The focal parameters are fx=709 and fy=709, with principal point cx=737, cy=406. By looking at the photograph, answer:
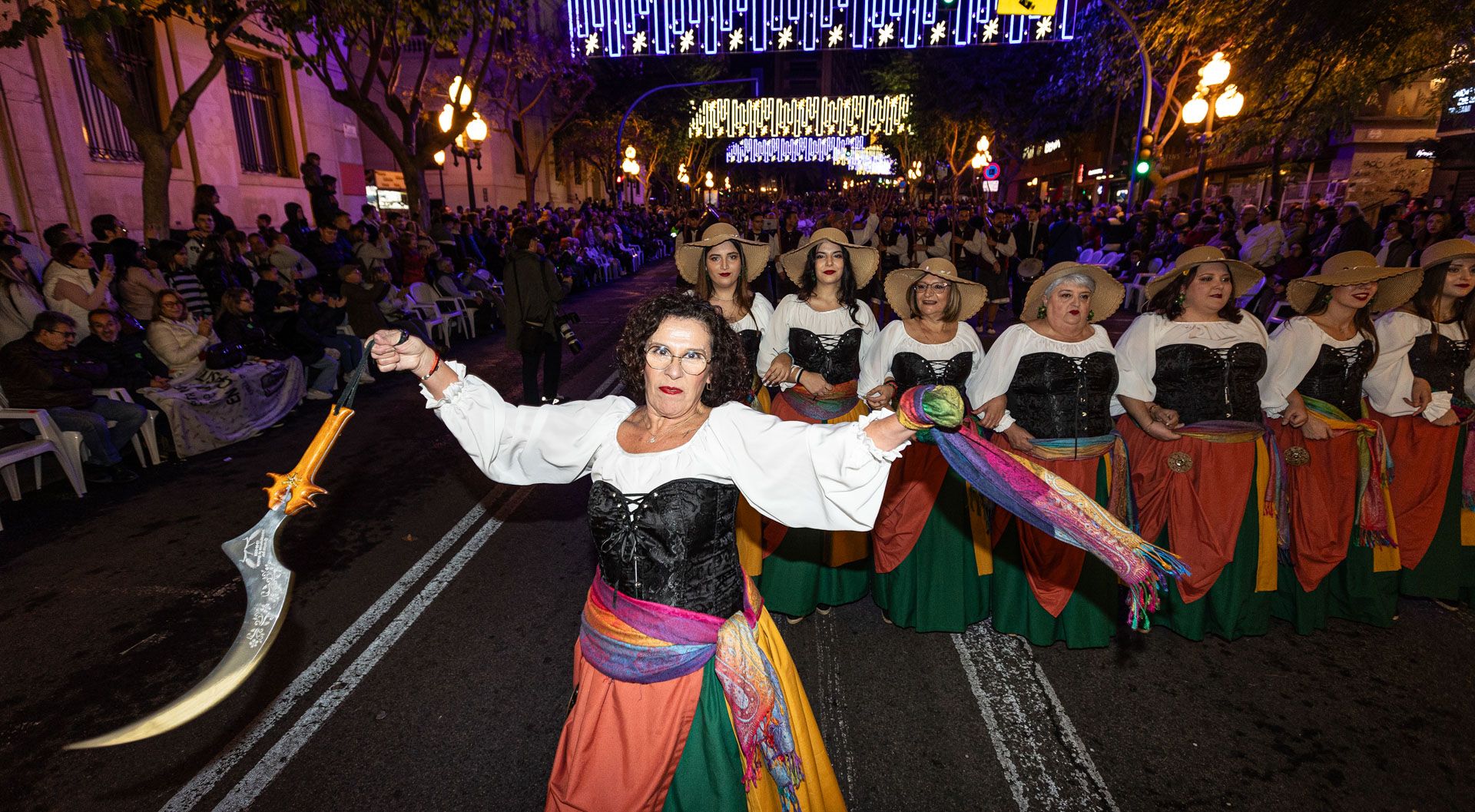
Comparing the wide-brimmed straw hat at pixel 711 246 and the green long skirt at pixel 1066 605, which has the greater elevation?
the wide-brimmed straw hat at pixel 711 246

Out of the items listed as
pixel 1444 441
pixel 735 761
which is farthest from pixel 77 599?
pixel 1444 441

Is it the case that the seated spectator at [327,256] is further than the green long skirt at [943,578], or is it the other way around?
the seated spectator at [327,256]

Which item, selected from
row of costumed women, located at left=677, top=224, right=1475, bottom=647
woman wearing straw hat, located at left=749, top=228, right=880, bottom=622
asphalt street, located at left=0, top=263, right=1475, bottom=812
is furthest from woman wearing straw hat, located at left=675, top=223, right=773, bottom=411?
asphalt street, located at left=0, top=263, right=1475, bottom=812

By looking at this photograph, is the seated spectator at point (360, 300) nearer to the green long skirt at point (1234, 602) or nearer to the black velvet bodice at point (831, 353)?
the black velvet bodice at point (831, 353)

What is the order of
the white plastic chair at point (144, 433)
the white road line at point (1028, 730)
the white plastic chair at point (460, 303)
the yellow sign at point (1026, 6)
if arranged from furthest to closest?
the yellow sign at point (1026, 6) < the white plastic chair at point (460, 303) < the white plastic chair at point (144, 433) < the white road line at point (1028, 730)

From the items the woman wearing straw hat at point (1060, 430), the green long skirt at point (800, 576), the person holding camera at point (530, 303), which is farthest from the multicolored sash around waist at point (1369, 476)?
the person holding camera at point (530, 303)

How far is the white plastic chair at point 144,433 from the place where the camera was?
7.06 m

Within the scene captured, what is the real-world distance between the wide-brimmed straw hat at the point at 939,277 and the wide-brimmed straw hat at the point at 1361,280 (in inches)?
72.2

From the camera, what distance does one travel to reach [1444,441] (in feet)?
14.6

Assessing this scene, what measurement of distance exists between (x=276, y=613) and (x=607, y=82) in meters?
38.6

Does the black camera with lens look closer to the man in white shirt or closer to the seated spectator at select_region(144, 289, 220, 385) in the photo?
the seated spectator at select_region(144, 289, 220, 385)

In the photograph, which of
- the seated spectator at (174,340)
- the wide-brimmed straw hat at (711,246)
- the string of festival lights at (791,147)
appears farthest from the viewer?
the string of festival lights at (791,147)

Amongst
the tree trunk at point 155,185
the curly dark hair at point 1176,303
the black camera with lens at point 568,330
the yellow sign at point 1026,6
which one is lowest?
the black camera with lens at point 568,330

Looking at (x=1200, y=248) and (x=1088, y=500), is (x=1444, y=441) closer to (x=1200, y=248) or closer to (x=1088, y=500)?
(x=1200, y=248)
